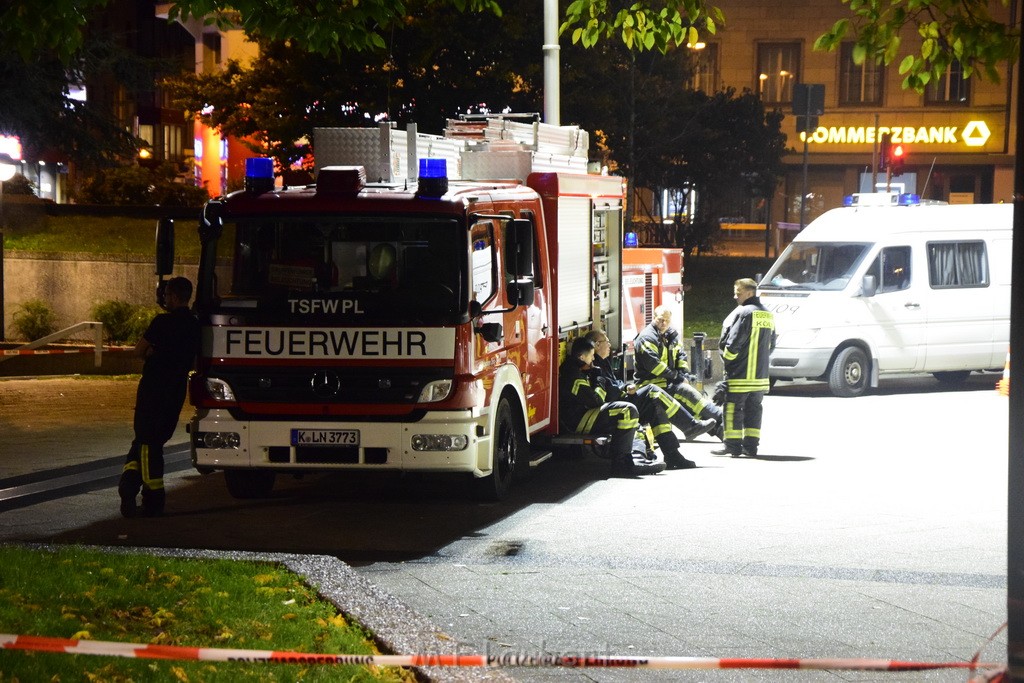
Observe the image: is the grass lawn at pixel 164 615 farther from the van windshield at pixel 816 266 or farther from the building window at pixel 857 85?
the building window at pixel 857 85

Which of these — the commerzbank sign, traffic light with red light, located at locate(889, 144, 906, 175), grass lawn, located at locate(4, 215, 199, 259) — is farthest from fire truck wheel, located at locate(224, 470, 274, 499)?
the commerzbank sign

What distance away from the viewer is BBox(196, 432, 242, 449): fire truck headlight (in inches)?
393

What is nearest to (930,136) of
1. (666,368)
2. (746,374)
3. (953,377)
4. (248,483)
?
(953,377)

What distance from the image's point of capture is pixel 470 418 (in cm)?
988

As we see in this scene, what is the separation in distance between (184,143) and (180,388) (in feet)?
194

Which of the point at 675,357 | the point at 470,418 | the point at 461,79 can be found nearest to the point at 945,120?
the point at 461,79

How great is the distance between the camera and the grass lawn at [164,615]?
5789 millimetres

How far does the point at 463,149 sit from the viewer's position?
12.2 meters

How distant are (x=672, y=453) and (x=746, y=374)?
123cm

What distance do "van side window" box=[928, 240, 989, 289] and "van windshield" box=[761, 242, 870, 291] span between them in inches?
38.3

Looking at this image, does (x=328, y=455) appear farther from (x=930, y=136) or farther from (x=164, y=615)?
(x=930, y=136)

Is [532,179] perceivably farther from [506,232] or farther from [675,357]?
[675,357]

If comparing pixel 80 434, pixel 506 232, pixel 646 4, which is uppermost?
pixel 646 4

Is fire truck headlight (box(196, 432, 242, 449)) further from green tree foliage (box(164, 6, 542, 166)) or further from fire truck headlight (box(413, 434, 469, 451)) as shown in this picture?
green tree foliage (box(164, 6, 542, 166))
